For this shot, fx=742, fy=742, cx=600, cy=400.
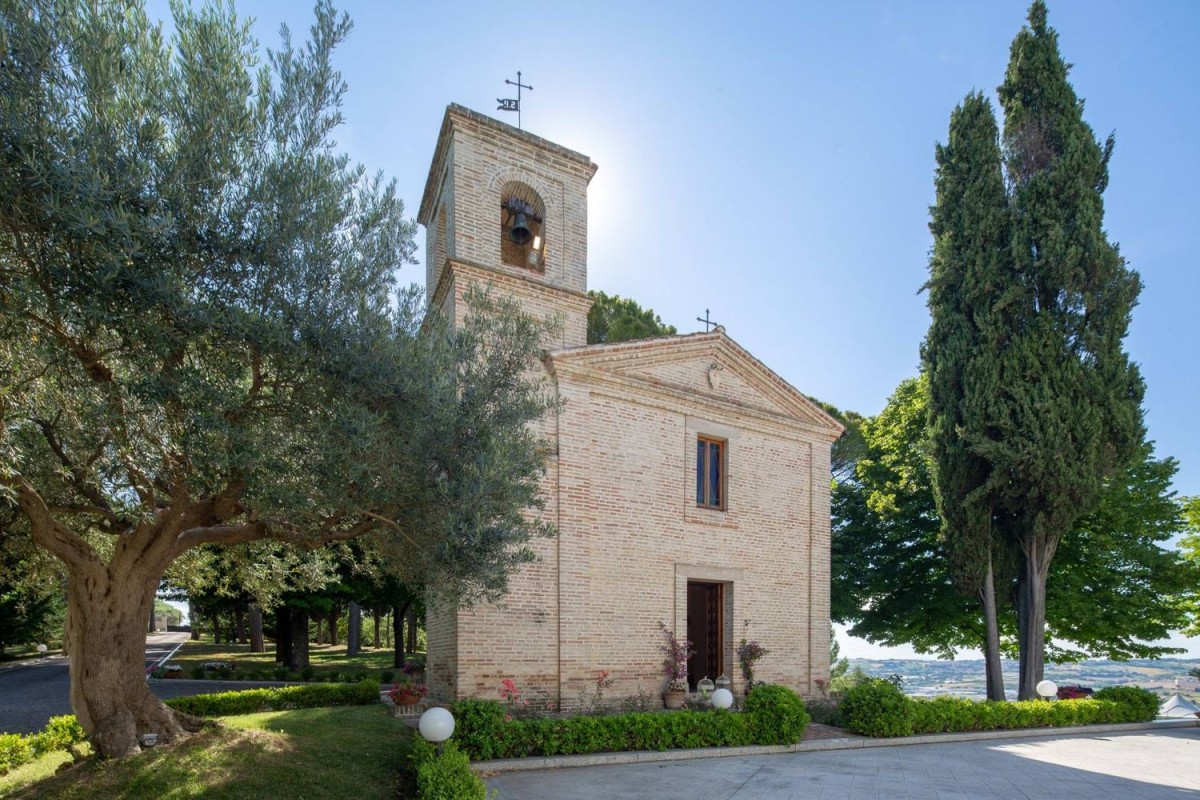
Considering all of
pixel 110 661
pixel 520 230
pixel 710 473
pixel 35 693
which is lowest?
pixel 35 693

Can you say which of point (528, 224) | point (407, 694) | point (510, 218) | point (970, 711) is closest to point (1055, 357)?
point (970, 711)

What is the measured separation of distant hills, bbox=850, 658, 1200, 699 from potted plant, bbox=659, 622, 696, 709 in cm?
848

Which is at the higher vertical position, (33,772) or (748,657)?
(33,772)

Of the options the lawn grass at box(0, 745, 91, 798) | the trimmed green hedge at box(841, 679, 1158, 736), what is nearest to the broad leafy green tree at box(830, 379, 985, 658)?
the trimmed green hedge at box(841, 679, 1158, 736)

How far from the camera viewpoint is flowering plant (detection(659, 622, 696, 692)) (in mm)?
14286

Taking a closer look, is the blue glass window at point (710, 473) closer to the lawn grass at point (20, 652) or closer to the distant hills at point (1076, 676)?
the distant hills at point (1076, 676)

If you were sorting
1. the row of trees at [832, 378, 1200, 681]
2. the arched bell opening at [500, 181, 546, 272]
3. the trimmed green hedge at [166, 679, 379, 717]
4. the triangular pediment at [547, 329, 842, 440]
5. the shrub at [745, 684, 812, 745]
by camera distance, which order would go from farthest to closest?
the row of trees at [832, 378, 1200, 681] → the arched bell opening at [500, 181, 546, 272] → the triangular pediment at [547, 329, 842, 440] → the trimmed green hedge at [166, 679, 379, 717] → the shrub at [745, 684, 812, 745]

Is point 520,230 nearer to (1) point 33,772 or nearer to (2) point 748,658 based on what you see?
(2) point 748,658

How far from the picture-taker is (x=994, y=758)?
467 inches

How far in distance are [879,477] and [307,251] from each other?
69.4 feet

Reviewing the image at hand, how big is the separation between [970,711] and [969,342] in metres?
9.01

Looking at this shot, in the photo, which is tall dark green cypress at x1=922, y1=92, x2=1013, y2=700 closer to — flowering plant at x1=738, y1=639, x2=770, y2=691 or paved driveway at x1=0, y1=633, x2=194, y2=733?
flowering plant at x1=738, y1=639, x2=770, y2=691

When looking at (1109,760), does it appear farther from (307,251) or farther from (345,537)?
(307,251)

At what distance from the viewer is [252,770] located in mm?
8117
